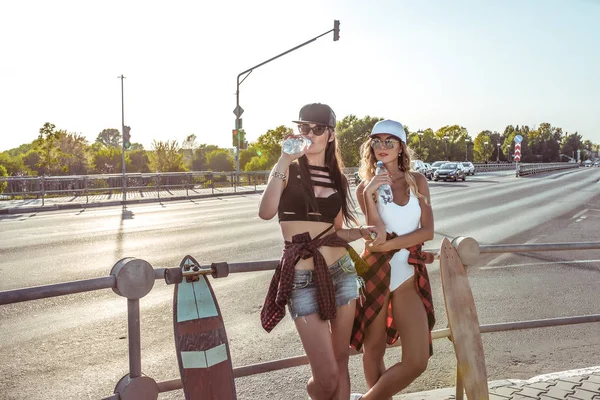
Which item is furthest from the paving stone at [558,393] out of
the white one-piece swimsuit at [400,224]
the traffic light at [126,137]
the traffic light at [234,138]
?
the traffic light at [126,137]

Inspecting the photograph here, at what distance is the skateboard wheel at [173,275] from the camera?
8.35ft

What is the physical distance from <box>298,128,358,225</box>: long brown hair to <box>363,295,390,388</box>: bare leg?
53cm

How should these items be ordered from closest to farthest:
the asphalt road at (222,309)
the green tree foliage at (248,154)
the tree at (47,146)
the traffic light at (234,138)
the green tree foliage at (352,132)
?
1. the asphalt road at (222,309)
2. the traffic light at (234,138)
3. the tree at (47,146)
4. the green tree foliage at (352,132)
5. the green tree foliage at (248,154)

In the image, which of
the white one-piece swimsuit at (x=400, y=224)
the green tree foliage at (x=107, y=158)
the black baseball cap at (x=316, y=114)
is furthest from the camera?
the green tree foliage at (x=107, y=158)

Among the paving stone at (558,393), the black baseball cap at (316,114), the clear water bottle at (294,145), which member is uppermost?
the black baseball cap at (316,114)

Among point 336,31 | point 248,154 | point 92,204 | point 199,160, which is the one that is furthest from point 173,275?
point 248,154

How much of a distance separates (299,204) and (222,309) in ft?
14.6

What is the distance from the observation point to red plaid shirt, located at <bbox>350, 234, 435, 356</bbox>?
112 inches

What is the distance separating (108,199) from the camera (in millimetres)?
24562

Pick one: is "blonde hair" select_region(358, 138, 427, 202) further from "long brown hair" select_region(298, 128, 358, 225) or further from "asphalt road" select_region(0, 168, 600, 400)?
"asphalt road" select_region(0, 168, 600, 400)

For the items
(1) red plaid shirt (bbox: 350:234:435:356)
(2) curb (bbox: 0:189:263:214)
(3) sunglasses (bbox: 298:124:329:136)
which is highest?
(3) sunglasses (bbox: 298:124:329:136)

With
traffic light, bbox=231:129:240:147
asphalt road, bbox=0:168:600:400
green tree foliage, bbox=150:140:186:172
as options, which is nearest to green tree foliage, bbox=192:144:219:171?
green tree foliage, bbox=150:140:186:172

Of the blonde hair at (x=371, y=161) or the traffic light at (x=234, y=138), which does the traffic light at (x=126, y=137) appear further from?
the blonde hair at (x=371, y=161)

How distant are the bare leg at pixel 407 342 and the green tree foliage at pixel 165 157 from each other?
149 feet
